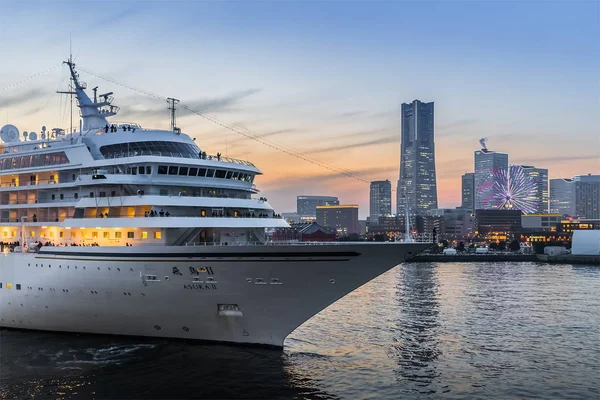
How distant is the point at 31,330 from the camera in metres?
27.3

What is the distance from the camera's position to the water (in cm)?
2002

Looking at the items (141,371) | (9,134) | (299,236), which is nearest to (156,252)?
(141,371)

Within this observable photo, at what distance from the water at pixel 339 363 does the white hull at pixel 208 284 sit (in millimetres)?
1079

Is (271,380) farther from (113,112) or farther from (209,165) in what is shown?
(113,112)

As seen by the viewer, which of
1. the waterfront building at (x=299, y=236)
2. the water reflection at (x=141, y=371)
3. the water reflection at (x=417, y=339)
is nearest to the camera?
the water reflection at (x=141, y=371)

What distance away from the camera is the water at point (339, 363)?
788 inches

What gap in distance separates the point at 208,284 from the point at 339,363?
Answer: 22.2 feet

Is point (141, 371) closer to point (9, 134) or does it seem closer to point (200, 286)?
point (200, 286)

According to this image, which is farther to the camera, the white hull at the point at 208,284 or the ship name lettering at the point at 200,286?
the ship name lettering at the point at 200,286

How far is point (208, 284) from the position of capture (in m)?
22.2

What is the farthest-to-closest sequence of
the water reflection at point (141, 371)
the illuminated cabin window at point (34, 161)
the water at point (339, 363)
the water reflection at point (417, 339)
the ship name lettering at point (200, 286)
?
the illuminated cabin window at point (34, 161)
the water reflection at point (417, 339)
the ship name lettering at point (200, 286)
the water at point (339, 363)
the water reflection at point (141, 371)

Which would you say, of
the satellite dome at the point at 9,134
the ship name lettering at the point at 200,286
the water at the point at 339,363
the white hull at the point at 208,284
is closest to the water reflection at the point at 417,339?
the water at the point at 339,363

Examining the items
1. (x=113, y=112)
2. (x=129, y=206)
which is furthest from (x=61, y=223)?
(x=113, y=112)

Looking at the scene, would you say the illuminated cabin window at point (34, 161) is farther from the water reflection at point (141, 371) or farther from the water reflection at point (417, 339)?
the water reflection at point (417, 339)
